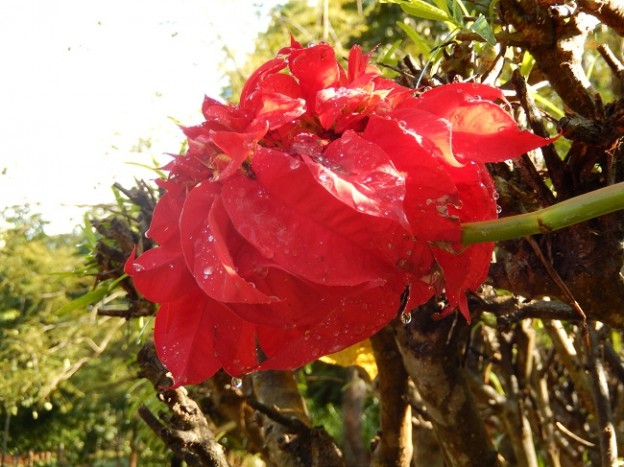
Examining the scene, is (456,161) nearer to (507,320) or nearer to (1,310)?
(507,320)

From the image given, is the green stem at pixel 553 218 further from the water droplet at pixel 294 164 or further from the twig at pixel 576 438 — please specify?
the twig at pixel 576 438

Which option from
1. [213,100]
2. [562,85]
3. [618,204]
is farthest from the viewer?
[562,85]

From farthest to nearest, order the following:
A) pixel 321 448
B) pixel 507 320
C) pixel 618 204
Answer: pixel 321 448, pixel 507 320, pixel 618 204

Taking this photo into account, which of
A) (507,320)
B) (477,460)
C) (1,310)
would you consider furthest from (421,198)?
(1,310)

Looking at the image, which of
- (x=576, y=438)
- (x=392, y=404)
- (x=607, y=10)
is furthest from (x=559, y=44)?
(x=576, y=438)

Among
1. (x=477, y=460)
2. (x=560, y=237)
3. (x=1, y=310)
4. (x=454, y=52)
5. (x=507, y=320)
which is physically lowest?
(x=1, y=310)

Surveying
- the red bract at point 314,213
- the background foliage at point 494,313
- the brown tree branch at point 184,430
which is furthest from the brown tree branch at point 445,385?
the red bract at point 314,213

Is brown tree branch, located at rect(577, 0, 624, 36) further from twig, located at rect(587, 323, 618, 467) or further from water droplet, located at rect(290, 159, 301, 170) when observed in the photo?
twig, located at rect(587, 323, 618, 467)
